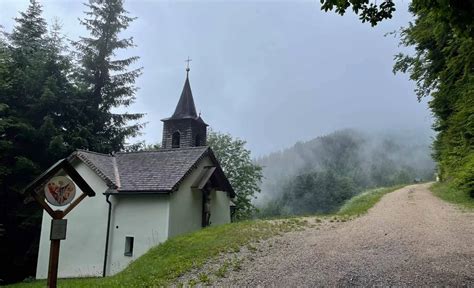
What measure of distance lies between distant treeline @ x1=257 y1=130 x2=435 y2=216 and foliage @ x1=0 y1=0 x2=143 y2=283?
3640 cm

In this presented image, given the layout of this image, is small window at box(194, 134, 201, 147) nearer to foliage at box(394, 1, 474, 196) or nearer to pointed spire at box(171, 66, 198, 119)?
pointed spire at box(171, 66, 198, 119)

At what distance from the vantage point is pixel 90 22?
28.2 metres

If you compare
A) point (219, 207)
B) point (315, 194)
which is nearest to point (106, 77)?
point (219, 207)

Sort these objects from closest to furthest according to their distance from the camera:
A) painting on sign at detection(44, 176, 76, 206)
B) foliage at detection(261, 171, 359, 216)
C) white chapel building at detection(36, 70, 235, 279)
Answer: painting on sign at detection(44, 176, 76, 206), white chapel building at detection(36, 70, 235, 279), foliage at detection(261, 171, 359, 216)

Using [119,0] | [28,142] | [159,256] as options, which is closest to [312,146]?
[119,0]

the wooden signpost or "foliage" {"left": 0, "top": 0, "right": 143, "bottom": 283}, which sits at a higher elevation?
"foliage" {"left": 0, "top": 0, "right": 143, "bottom": 283}

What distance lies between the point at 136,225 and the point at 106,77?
591 inches

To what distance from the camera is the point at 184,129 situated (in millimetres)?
25234

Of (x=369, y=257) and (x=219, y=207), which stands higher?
(x=219, y=207)

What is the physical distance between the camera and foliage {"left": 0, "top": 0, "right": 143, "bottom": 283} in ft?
68.0

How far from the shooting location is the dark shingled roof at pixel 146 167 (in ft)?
55.0

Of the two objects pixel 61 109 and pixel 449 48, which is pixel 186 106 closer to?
pixel 61 109

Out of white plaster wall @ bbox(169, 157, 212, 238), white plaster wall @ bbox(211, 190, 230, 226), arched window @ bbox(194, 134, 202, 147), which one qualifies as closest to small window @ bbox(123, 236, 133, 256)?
white plaster wall @ bbox(169, 157, 212, 238)

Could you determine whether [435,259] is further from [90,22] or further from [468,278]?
[90,22]
